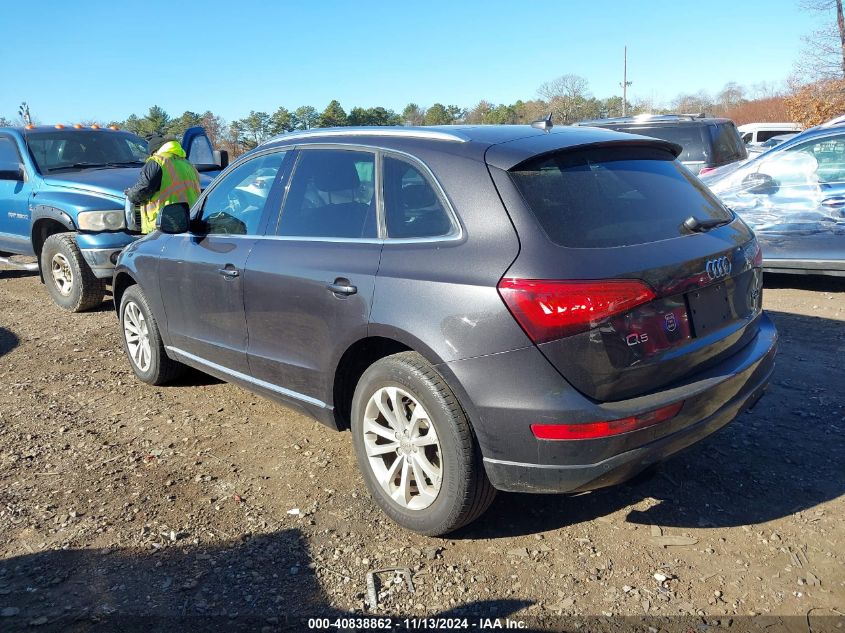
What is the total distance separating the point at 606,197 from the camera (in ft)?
9.85

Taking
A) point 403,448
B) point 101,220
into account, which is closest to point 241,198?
point 403,448

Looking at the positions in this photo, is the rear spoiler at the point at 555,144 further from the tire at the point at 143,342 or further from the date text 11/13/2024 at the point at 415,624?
the tire at the point at 143,342

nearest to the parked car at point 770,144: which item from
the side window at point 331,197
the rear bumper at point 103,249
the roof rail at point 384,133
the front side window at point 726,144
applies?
the front side window at point 726,144

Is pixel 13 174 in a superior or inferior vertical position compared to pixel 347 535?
superior

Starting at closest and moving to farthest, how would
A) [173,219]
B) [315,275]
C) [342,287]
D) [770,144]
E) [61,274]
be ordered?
[342,287]
[315,275]
[173,219]
[61,274]
[770,144]

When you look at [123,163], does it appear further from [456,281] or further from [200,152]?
[456,281]

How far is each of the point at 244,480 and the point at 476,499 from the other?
149cm

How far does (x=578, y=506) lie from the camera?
134 inches

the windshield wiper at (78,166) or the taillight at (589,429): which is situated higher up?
the windshield wiper at (78,166)

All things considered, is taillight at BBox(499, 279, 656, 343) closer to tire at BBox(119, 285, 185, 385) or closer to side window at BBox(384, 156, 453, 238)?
side window at BBox(384, 156, 453, 238)

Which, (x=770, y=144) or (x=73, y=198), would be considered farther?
(x=770, y=144)

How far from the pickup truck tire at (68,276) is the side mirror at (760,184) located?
22.8ft

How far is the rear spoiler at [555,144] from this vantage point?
295cm

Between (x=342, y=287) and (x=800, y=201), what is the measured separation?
5.80 m
